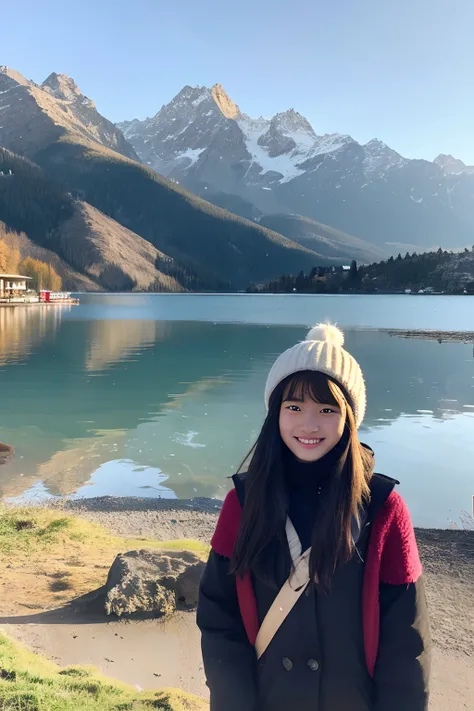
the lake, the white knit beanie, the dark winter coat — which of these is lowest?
the lake

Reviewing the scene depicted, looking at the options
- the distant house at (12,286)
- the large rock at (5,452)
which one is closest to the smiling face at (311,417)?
the large rock at (5,452)

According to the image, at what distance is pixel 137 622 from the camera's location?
6668mm

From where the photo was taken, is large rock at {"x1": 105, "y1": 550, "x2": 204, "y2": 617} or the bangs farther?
large rock at {"x1": 105, "y1": 550, "x2": 204, "y2": 617}

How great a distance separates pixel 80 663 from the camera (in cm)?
565

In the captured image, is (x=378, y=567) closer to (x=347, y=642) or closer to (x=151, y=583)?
(x=347, y=642)

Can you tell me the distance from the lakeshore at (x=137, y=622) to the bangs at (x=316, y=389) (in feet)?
12.9

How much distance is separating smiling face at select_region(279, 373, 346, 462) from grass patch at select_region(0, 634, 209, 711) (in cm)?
276

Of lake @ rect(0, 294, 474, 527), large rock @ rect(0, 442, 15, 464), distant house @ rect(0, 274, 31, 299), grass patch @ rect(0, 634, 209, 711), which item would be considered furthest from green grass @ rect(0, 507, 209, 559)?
distant house @ rect(0, 274, 31, 299)

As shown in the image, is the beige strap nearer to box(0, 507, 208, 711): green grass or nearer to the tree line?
box(0, 507, 208, 711): green grass

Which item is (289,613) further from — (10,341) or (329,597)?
(10,341)

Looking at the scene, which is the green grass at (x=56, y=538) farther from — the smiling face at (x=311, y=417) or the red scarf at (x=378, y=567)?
the smiling face at (x=311, y=417)

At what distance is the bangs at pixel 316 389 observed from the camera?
3014 mm

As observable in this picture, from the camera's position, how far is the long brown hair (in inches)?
106

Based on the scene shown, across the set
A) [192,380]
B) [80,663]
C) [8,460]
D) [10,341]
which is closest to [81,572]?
[80,663]
